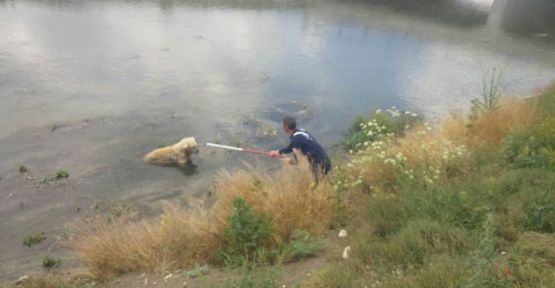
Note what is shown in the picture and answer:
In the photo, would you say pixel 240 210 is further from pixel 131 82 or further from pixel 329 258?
pixel 131 82

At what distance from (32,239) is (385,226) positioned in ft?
19.9

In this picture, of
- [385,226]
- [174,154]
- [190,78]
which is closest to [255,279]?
[385,226]

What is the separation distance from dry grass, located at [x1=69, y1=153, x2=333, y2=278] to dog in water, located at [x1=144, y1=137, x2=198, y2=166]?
4.76m

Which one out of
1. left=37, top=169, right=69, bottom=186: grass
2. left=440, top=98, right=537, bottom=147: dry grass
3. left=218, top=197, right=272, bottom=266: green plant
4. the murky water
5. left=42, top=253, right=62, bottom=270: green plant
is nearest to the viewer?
left=218, top=197, right=272, bottom=266: green plant

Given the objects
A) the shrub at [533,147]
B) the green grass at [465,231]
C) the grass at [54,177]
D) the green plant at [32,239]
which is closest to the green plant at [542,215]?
the green grass at [465,231]

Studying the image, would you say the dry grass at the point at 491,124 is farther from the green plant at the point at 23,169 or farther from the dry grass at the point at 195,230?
the green plant at the point at 23,169

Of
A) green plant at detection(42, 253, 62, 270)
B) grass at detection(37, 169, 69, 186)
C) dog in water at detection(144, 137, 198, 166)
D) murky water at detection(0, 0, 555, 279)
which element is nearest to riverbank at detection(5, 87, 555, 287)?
green plant at detection(42, 253, 62, 270)

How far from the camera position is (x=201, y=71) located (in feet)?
58.1

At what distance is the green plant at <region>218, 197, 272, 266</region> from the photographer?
6.08 m

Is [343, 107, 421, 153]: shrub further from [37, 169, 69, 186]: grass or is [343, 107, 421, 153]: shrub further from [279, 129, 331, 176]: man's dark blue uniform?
[37, 169, 69, 186]: grass

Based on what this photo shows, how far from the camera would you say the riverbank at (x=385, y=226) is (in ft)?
15.2

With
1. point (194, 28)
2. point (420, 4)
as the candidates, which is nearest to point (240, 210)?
point (194, 28)

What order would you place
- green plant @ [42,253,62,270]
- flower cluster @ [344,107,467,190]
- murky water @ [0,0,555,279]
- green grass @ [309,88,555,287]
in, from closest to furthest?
green grass @ [309,88,555,287] < flower cluster @ [344,107,467,190] < green plant @ [42,253,62,270] < murky water @ [0,0,555,279]

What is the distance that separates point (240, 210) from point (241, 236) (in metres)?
0.31
